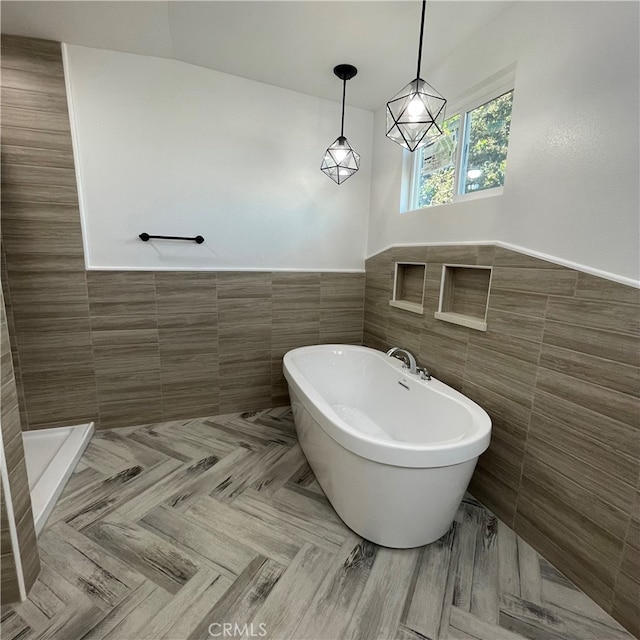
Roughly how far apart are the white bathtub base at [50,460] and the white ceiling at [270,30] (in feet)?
7.95

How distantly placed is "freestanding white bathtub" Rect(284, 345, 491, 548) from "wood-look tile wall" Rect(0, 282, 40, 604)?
1230mm

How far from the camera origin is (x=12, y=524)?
46.8 inches

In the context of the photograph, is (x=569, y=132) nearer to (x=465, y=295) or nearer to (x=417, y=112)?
(x=417, y=112)

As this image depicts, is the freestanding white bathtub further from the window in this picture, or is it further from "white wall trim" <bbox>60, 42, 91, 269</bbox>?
"white wall trim" <bbox>60, 42, 91, 269</bbox>

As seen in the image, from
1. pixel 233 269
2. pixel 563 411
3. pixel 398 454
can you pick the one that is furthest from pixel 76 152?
pixel 563 411

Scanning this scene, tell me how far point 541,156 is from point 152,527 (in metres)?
2.53

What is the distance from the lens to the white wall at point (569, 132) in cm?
118

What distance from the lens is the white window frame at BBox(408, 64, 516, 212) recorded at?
1714 millimetres

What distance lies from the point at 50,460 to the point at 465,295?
277 cm

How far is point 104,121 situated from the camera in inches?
81.7

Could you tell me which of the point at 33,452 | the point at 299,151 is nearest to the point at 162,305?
the point at 33,452

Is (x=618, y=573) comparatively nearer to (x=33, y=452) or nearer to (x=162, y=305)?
(x=162, y=305)

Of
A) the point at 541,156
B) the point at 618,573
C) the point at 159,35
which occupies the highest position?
the point at 159,35

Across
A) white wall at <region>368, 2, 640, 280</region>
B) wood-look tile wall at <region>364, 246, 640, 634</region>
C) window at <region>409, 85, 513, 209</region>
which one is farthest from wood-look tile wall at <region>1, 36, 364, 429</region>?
white wall at <region>368, 2, 640, 280</region>
